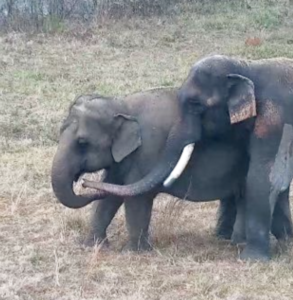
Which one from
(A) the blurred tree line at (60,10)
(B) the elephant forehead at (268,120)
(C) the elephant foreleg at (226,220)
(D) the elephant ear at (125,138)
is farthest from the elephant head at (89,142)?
(A) the blurred tree line at (60,10)

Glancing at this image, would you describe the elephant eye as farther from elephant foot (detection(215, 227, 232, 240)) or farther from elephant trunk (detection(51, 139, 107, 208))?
elephant foot (detection(215, 227, 232, 240))

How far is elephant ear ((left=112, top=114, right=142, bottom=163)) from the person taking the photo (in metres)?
8.00

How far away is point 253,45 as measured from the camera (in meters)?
17.3

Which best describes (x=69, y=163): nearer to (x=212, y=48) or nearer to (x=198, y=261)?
(x=198, y=261)

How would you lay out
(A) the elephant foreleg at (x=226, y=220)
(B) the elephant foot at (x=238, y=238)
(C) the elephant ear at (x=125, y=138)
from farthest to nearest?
1. (A) the elephant foreleg at (x=226, y=220)
2. (B) the elephant foot at (x=238, y=238)
3. (C) the elephant ear at (x=125, y=138)

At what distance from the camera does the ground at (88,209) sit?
7301 mm

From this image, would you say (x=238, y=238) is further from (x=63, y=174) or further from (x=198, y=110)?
(x=63, y=174)

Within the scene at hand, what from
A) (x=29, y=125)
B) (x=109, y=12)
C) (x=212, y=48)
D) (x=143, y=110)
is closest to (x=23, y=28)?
(x=109, y=12)

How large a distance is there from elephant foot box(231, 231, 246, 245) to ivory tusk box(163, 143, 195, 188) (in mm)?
780

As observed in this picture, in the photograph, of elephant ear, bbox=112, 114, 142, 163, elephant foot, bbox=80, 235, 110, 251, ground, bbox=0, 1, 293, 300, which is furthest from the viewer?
elephant foot, bbox=80, 235, 110, 251

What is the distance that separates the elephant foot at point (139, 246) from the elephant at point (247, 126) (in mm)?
424

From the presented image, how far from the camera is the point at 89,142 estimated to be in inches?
313

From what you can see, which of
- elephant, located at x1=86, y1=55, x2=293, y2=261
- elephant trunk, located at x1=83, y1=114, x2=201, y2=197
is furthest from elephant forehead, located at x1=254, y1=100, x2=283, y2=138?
elephant trunk, located at x1=83, y1=114, x2=201, y2=197

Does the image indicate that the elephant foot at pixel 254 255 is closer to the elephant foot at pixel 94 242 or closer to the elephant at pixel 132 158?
the elephant at pixel 132 158
